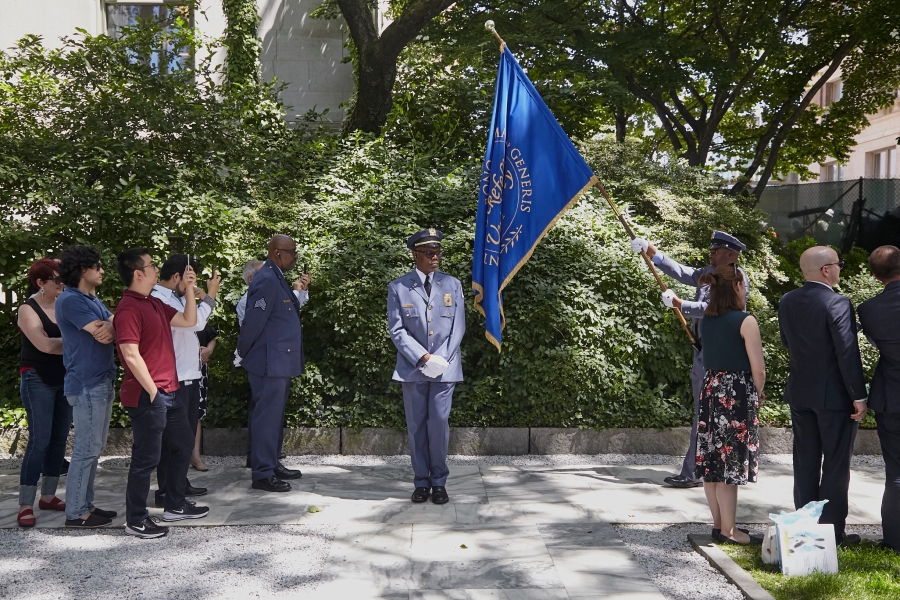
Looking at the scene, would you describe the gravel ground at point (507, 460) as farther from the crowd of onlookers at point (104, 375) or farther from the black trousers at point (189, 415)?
the crowd of onlookers at point (104, 375)

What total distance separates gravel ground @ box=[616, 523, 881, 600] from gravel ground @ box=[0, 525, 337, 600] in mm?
2081

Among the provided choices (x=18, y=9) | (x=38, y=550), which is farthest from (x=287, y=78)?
(x=38, y=550)

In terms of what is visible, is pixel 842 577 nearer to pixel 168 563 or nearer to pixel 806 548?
pixel 806 548

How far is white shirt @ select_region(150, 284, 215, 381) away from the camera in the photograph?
20.7 feet

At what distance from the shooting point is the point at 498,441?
8.36 meters

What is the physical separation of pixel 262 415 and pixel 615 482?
124 inches

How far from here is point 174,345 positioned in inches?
253

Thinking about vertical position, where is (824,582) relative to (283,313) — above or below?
below

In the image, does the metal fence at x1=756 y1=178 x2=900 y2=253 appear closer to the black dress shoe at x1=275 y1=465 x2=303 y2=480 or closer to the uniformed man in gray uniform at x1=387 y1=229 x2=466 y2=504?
the uniformed man in gray uniform at x1=387 y1=229 x2=466 y2=504

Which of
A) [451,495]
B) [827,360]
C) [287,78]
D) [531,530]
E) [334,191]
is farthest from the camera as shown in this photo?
[287,78]

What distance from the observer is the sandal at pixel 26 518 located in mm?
5984

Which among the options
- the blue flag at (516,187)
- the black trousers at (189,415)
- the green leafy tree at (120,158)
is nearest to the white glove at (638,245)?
the blue flag at (516,187)

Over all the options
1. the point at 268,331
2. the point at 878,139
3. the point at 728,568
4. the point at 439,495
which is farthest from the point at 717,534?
the point at 878,139

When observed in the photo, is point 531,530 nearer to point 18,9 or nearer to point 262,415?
point 262,415
